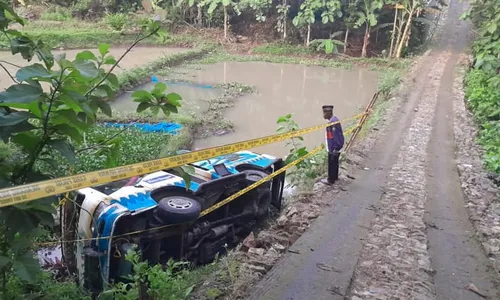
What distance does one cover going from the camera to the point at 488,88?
46.2ft

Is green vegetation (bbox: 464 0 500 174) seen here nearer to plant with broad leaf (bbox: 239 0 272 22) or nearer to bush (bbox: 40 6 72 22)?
plant with broad leaf (bbox: 239 0 272 22)

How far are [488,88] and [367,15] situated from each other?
1210cm

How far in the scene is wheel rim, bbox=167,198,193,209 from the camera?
17.9 feet

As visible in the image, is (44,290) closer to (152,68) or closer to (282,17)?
(152,68)

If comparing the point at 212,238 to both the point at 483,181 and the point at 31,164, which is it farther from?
the point at 483,181

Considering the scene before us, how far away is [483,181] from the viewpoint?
7.56m

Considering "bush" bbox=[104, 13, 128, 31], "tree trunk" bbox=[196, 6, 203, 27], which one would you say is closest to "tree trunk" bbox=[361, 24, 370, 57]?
"tree trunk" bbox=[196, 6, 203, 27]

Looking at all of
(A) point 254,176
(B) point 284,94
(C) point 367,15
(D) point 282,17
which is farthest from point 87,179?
(D) point 282,17

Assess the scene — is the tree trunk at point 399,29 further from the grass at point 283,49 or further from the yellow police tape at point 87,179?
the yellow police tape at point 87,179

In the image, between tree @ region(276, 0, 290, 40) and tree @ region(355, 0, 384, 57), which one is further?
tree @ region(276, 0, 290, 40)

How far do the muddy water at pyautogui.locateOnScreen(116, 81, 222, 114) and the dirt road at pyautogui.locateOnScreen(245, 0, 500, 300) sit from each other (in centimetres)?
793

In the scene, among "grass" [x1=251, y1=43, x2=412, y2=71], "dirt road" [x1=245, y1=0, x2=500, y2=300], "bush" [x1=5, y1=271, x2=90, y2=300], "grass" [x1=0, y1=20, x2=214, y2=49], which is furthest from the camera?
"grass" [x1=0, y1=20, x2=214, y2=49]

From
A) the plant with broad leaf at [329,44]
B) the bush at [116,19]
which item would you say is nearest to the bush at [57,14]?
the bush at [116,19]

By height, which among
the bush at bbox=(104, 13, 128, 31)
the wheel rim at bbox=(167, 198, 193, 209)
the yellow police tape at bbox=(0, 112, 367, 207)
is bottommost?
the wheel rim at bbox=(167, 198, 193, 209)
